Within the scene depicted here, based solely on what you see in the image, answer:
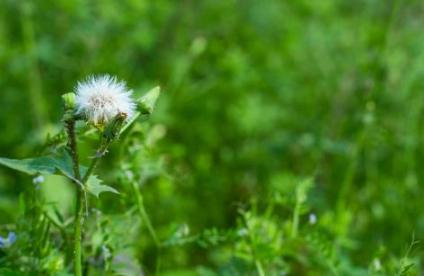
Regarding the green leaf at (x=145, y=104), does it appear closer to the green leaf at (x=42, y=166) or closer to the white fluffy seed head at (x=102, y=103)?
the white fluffy seed head at (x=102, y=103)

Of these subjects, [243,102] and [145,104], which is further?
[243,102]

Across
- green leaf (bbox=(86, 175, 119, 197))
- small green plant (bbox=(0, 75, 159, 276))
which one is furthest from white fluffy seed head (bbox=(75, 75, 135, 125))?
green leaf (bbox=(86, 175, 119, 197))


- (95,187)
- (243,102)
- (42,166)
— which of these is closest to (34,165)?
(42,166)

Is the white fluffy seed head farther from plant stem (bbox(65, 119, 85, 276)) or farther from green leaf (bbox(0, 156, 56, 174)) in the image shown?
green leaf (bbox(0, 156, 56, 174))

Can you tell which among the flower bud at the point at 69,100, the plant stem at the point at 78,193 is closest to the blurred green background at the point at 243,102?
the plant stem at the point at 78,193

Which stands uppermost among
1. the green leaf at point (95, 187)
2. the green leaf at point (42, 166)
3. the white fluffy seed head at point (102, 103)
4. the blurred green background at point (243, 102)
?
the blurred green background at point (243, 102)

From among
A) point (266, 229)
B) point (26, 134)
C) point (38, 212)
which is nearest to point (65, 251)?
point (38, 212)

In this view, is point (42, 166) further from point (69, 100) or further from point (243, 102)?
point (243, 102)
